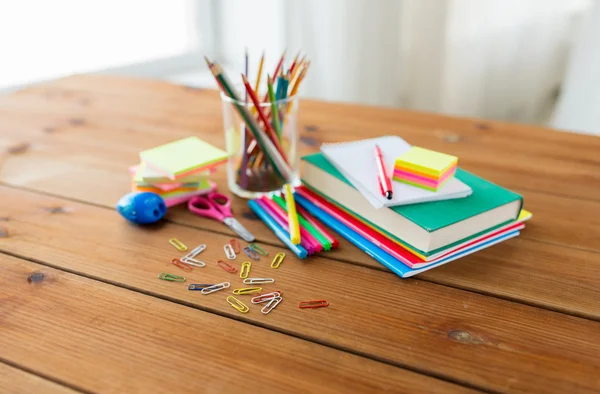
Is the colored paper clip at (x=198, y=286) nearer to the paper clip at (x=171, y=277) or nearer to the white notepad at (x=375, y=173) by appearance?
the paper clip at (x=171, y=277)

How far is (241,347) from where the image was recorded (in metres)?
0.54

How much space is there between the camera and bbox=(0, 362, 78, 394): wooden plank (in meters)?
0.49

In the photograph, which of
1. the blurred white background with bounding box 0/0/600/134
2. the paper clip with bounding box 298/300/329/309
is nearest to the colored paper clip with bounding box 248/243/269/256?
the paper clip with bounding box 298/300/329/309

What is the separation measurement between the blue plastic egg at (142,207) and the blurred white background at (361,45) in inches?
48.6

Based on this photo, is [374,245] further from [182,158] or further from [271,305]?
[182,158]

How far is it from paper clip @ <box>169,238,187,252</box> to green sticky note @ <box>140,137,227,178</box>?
0.10 metres

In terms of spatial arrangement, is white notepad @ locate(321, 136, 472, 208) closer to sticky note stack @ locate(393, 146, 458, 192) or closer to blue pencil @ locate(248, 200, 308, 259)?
sticky note stack @ locate(393, 146, 458, 192)

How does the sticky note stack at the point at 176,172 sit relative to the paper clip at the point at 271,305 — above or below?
above

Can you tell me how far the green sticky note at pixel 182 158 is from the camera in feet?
2.58

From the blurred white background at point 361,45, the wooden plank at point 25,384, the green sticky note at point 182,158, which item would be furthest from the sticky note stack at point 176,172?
the blurred white background at point 361,45

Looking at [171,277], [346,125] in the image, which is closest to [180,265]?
[171,277]

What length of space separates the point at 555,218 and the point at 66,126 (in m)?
0.91

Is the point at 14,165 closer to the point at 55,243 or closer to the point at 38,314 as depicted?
the point at 55,243

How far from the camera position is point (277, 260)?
2.21 feet
